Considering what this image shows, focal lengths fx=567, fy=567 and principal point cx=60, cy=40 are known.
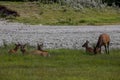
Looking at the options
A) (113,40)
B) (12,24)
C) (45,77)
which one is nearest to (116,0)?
(12,24)

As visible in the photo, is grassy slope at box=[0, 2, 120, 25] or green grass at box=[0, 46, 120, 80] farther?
grassy slope at box=[0, 2, 120, 25]

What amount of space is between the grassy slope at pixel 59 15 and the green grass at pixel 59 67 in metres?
35.9

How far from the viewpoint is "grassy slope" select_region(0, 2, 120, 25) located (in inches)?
2591

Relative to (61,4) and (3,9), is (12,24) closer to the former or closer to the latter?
(3,9)

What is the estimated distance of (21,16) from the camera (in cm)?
6731

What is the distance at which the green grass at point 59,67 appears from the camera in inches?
782

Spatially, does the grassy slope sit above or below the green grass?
below

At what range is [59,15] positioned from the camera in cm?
6994

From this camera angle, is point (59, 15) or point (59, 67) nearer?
point (59, 67)

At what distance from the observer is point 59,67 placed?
907 inches

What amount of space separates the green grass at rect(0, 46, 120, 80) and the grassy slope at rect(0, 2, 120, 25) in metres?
35.9

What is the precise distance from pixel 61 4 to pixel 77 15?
213 inches

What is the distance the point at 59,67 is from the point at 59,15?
154 feet

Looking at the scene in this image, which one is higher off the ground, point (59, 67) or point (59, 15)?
point (59, 67)
